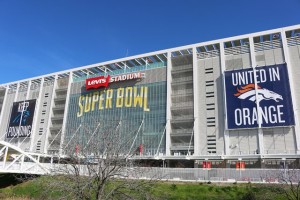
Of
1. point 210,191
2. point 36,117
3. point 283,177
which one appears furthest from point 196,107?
point 36,117

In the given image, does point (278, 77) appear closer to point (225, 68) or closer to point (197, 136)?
point (225, 68)

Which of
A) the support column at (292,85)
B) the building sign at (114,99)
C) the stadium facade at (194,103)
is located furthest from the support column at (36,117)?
the support column at (292,85)

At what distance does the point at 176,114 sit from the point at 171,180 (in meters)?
26.5

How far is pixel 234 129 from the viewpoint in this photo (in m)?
56.5

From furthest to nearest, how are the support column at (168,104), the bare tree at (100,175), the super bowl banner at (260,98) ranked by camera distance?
the support column at (168,104)
the super bowl banner at (260,98)
the bare tree at (100,175)

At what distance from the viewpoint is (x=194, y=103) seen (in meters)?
63.8

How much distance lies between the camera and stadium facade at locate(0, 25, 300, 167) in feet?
178

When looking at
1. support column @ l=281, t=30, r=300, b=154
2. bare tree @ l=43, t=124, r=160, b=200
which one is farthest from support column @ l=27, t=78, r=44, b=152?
support column @ l=281, t=30, r=300, b=154

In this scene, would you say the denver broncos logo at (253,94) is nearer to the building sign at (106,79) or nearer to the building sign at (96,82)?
the building sign at (106,79)

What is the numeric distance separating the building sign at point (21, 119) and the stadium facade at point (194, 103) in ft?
1.17

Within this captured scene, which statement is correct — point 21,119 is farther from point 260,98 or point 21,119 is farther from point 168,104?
point 260,98

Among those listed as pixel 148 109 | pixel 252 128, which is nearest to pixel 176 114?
pixel 148 109

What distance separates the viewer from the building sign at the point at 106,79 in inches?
2842

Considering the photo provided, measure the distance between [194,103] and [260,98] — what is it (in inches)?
555
